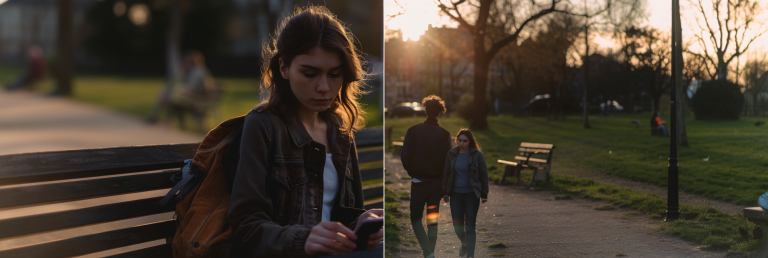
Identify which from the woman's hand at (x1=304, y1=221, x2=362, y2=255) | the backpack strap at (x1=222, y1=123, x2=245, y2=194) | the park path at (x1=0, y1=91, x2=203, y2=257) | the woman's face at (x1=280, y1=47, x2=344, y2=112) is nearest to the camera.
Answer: the woman's hand at (x1=304, y1=221, x2=362, y2=255)

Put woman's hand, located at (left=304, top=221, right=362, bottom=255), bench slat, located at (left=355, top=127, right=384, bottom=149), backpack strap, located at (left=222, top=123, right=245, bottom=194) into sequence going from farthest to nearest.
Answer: bench slat, located at (left=355, top=127, right=384, bottom=149)
backpack strap, located at (left=222, top=123, right=245, bottom=194)
woman's hand, located at (left=304, top=221, right=362, bottom=255)

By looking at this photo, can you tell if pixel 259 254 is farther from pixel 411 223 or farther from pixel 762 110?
pixel 762 110

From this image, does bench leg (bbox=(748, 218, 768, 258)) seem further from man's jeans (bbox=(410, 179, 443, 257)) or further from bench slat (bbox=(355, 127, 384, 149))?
bench slat (bbox=(355, 127, 384, 149))

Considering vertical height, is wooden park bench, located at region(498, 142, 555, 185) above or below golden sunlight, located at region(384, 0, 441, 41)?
below

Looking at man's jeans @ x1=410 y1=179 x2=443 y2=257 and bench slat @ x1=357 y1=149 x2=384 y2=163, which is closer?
man's jeans @ x1=410 y1=179 x2=443 y2=257

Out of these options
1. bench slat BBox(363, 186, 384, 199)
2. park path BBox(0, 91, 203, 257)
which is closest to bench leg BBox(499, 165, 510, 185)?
bench slat BBox(363, 186, 384, 199)

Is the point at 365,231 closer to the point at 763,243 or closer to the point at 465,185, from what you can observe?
the point at 465,185

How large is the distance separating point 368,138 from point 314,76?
7.29 ft

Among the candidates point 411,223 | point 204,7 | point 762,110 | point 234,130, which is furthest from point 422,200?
point 204,7

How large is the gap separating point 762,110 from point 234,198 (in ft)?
9.49

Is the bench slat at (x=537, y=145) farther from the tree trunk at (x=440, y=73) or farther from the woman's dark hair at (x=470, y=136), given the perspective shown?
the tree trunk at (x=440, y=73)

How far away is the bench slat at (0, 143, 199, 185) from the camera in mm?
2129

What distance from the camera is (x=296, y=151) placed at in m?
2.02

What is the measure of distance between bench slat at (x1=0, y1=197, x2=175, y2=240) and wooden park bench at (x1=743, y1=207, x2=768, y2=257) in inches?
116
